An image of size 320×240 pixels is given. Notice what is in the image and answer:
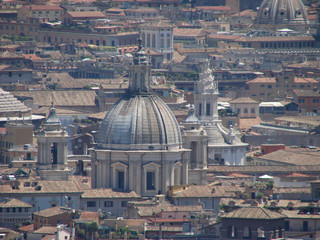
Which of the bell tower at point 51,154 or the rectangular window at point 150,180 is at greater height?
the bell tower at point 51,154

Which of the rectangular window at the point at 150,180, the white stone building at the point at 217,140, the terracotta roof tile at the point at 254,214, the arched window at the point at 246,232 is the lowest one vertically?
the white stone building at the point at 217,140

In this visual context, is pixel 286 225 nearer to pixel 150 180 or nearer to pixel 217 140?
pixel 150 180

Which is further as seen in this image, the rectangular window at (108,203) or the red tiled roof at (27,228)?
the rectangular window at (108,203)

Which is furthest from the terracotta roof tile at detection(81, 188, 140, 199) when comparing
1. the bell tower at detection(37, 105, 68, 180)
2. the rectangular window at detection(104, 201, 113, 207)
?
the bell tower at detection(37, 105, 68, 180)

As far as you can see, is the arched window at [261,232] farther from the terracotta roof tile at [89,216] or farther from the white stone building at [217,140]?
the white stone building at [217,140]

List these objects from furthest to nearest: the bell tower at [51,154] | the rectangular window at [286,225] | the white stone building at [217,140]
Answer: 1. the white stone building at [217,140]
2. the bell tower at [51,154]
3. the rectangular window at [286,225]

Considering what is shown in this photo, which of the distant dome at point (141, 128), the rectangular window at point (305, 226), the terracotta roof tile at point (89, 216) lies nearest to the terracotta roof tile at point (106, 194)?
the distant dome at point (141, 128)

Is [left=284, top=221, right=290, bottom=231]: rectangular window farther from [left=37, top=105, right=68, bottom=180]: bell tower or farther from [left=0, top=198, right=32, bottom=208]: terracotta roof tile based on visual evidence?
[left=37, top=105, right=68, bottom=180]: bell tower

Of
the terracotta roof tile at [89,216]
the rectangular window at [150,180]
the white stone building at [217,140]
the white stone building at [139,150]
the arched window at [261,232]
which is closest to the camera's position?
the arched window at [261,232]
